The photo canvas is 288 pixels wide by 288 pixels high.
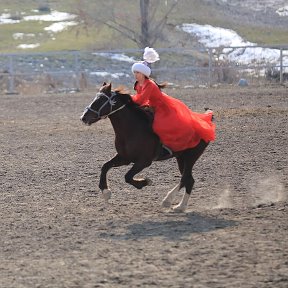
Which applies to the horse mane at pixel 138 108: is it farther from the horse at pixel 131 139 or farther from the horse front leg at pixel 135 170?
the horse front leg at pixel 135 170

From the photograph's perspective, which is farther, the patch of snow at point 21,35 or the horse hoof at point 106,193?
the patch of snow at point 21,35

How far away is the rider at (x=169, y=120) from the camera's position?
35.0ft

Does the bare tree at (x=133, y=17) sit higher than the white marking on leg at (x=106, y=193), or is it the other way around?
the white marking on leg at (x=106, y=193)

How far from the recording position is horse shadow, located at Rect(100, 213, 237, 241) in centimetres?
897

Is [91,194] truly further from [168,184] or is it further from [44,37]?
[44,37]

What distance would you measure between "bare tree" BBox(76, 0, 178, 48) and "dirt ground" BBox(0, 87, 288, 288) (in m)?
21.8

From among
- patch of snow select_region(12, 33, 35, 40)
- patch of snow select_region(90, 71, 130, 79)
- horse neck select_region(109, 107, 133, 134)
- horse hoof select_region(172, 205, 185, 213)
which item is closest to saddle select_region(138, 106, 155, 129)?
horse neck select_region(109, 107, 133, 134)

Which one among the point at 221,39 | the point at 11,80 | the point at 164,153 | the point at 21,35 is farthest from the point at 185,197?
the point at 21,35

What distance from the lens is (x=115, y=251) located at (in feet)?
27.1

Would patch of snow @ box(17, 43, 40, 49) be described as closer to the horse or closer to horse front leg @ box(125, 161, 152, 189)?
the horse

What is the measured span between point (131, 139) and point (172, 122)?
516mm

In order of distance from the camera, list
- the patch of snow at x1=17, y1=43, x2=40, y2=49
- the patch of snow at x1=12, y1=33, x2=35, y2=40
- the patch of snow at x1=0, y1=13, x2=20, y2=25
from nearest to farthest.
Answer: the patch of snow at x1=17, y1=43, x2=40, y2=49
the patch of snow at x1=12, y1=33, x2=35, y2=40
the patch of snow at x1=0, y1=13, x2=20, y2=25

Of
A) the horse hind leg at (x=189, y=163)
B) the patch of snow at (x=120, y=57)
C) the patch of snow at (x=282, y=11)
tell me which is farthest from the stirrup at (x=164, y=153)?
the patch of snow at (x=282, y=11)

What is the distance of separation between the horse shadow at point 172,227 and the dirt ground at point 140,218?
0.04 ft
